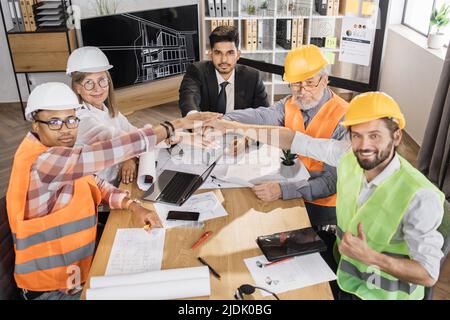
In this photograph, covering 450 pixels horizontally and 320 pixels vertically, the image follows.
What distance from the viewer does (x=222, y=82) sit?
3.14 m

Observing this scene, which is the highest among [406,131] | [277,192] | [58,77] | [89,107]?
[89,107]

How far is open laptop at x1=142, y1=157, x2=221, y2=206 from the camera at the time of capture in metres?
2.00

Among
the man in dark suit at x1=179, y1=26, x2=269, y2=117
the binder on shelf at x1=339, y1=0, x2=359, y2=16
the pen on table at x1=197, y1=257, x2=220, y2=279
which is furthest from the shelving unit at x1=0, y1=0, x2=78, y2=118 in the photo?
the pen on table at x1=197, y1=257, x2=220, y2=279

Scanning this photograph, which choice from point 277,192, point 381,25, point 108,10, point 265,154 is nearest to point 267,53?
point 381,25

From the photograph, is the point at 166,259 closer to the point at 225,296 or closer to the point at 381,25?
the point at 225,296

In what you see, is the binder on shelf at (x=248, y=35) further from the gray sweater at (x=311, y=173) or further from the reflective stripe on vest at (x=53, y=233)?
the reflective stripe on vest at (x=53, y=233)

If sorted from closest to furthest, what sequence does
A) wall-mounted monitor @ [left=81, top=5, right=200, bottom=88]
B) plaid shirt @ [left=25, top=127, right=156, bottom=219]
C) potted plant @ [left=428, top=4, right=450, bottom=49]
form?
1. plaid shirt @ [left=25, top=127, right=156, bottom=219]
2. potted plant @ [left=428, top=4, right=450, bottom=49]
3. wall-mounted monitor @ [left=81, top=5, right=200, bottom=88]

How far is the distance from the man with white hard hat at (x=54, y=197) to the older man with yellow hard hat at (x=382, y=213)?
0.76 metres

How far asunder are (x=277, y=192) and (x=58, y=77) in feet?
13.4

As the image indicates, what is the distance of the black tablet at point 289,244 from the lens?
5.33 feet

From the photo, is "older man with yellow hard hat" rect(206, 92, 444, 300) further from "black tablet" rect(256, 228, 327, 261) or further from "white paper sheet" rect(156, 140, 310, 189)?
"white paper sheet" rect(156, 140, 310, 189)

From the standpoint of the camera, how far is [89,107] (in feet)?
7.95

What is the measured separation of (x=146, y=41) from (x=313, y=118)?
10.2 feet

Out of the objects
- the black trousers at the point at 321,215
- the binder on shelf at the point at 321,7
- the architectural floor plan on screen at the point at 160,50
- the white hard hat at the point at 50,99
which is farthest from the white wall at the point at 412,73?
the white hard hat at the point at 50,99
